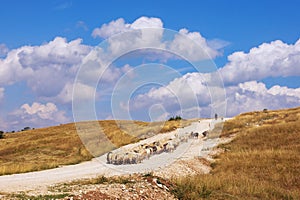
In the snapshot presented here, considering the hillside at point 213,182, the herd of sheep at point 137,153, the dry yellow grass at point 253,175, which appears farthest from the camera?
the herd of sheep at point 137,153

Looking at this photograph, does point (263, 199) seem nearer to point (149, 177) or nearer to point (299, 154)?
point (149, 177)

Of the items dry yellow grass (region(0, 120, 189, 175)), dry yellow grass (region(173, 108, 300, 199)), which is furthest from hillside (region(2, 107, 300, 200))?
dry yellow grass (region(0, 120, 189, 175))

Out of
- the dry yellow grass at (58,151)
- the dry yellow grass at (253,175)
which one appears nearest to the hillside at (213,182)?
the dry yellow grass at (253,175)

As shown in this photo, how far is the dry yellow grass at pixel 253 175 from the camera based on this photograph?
15602 millimetres

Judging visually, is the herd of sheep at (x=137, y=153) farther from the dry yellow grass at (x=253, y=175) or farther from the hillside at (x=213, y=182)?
the dry yellow grass at (x=253, y=175)

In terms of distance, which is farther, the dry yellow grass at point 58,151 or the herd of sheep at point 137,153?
the dry yellow grass at point 58,151

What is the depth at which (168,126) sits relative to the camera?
54906mm

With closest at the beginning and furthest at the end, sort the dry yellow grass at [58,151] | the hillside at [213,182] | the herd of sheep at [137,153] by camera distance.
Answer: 1. the hillside at [213,182]
2. the herd of sheep at [137,153]
3. the dry yellow grass at [58,151]

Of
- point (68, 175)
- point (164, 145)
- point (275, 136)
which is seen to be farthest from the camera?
point (275, 136)

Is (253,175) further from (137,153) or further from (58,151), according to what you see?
(58,151)

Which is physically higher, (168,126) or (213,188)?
(168,126)

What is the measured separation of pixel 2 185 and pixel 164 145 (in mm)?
16271

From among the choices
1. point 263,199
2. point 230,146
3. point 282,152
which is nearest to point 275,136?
point 230,146

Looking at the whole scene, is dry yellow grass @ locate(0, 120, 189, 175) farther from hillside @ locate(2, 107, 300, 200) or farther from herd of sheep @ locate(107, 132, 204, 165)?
hillside @ locate(2, 107, 300, 200)
